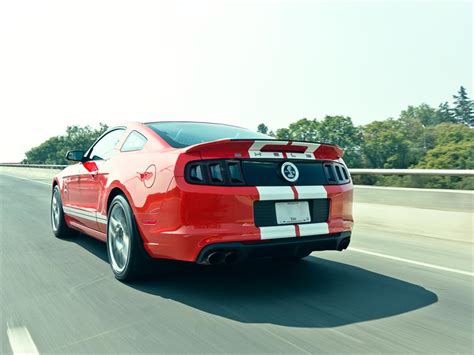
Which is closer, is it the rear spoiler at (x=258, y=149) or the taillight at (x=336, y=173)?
the rear spoiler at (x=258, y=149)

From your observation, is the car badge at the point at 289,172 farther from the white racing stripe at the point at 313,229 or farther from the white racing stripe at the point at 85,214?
the white racing stripe at the point at 85,214

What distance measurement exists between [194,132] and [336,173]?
1357mm

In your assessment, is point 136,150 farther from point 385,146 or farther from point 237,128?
point 385,146

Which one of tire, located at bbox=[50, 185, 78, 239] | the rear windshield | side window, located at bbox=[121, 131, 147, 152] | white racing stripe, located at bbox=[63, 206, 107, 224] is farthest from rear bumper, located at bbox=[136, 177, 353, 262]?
tire, located at bbox=[50, 185, 78, 239]

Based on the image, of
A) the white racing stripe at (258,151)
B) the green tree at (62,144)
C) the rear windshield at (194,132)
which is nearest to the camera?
the white racing stripe at (258,151)

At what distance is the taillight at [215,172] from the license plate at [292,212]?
37cm

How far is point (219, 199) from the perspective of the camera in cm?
362

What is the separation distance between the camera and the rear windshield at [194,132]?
4242 mm

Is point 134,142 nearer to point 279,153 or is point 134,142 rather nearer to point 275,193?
point 279,153

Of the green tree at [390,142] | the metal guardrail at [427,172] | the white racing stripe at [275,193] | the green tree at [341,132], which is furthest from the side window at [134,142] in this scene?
the green tree at [341,132]

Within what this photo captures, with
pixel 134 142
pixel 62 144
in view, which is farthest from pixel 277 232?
pixel 62 144

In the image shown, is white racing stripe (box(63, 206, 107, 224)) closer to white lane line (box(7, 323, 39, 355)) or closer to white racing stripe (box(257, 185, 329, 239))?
white lane line (box(7, 323, 39, 355))

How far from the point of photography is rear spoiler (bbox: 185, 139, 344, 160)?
3742 mm

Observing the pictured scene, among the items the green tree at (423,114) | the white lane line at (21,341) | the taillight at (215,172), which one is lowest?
the white lane line at (21,341)
